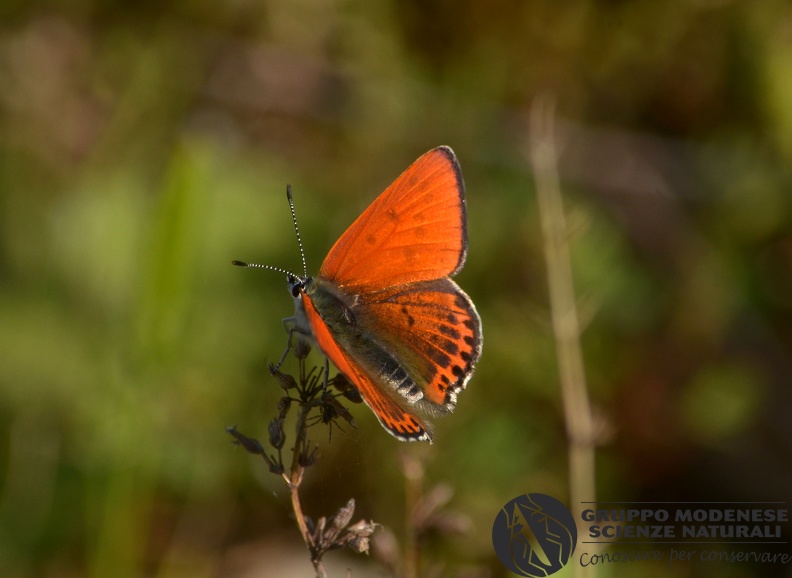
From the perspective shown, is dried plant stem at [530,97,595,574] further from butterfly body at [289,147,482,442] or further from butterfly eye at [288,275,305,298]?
butterfly eye at [288,275,305,298]

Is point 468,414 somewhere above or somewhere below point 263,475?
above

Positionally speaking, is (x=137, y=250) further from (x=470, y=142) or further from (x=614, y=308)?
(x=614, y=308)

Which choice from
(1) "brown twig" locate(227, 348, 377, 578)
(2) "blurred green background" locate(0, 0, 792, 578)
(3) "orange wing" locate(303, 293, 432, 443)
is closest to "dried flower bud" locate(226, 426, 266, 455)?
(1) "brown twig" locate(227, 348, 377, 578)

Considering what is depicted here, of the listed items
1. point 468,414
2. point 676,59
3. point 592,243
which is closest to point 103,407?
point 468,414

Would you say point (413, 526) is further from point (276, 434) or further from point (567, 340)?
point (567, 340)

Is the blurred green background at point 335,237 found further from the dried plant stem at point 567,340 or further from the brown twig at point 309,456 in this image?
the brown twig at point 309,456

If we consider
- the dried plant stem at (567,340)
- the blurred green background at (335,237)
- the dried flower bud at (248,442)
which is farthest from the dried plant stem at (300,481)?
the blurred green background at (335,237)

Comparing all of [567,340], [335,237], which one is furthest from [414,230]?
[335,237]


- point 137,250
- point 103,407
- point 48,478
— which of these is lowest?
point 48,478
